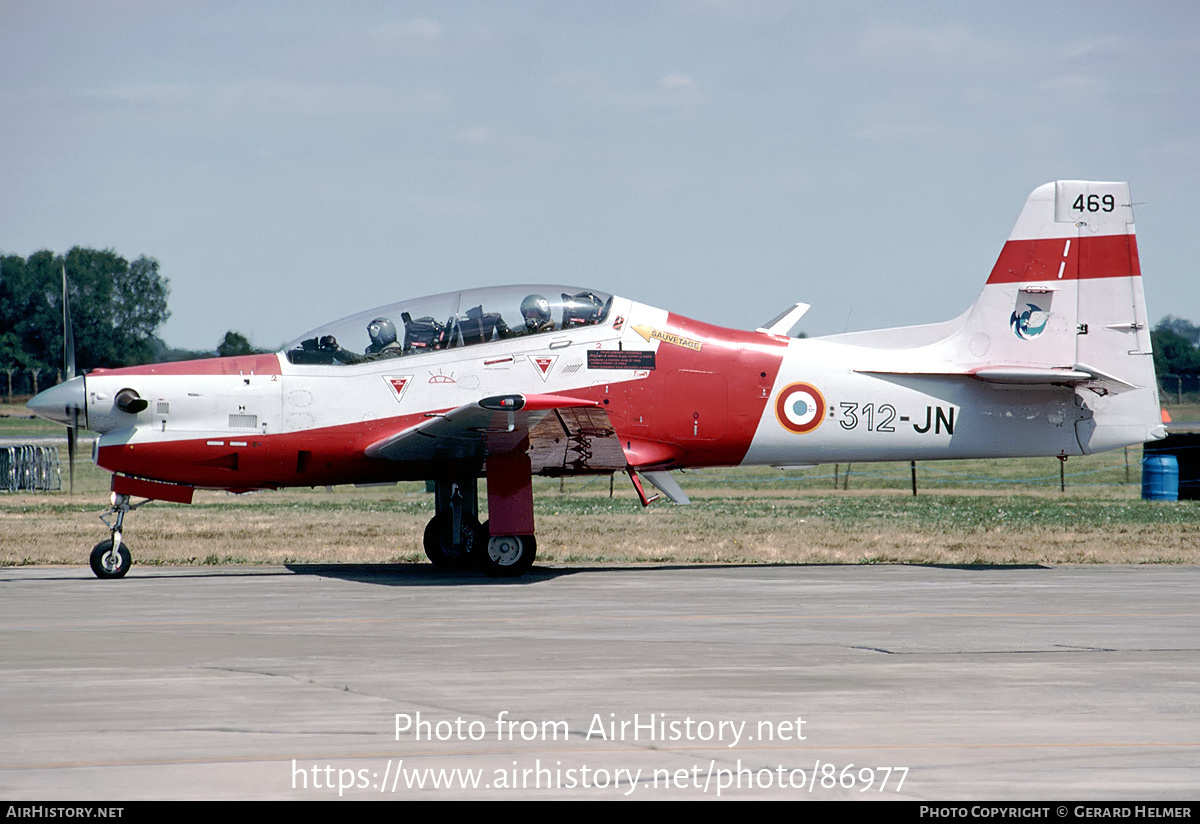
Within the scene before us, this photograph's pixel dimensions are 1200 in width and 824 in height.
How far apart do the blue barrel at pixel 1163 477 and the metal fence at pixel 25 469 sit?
26.9 meters

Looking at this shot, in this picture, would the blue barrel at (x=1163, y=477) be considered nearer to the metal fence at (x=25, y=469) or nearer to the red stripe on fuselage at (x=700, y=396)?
the red stripe on fuselage at (x=700, y=396)

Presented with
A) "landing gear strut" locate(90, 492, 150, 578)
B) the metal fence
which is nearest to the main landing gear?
"landing gear strut" locate(90, 492, 150, 578)

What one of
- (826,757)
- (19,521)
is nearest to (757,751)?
(826,757)

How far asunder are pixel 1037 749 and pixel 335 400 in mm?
9214

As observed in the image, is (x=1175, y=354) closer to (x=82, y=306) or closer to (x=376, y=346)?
(x=82, y=306)

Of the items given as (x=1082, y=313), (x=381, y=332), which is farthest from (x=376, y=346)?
(x=1082, y=313)

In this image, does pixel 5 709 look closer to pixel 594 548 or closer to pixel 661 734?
pixel 661 734

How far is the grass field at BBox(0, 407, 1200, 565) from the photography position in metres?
15.9

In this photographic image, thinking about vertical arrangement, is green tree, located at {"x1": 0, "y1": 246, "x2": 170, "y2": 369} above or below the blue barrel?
above

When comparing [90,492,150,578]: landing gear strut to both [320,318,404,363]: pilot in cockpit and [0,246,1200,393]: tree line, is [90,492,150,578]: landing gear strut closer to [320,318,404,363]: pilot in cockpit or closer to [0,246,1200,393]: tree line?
[320,318,404,363]: pilot in cockpit

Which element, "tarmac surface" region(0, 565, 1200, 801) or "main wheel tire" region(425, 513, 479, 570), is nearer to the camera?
"tarmac surface" region(0, 565, 1200, 801)

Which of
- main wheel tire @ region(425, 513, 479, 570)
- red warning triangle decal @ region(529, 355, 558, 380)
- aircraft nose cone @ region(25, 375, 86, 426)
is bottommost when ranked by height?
main wheel tire @ region(425, 513, 479, 570)

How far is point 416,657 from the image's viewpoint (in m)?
8.21

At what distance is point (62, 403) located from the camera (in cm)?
1246
